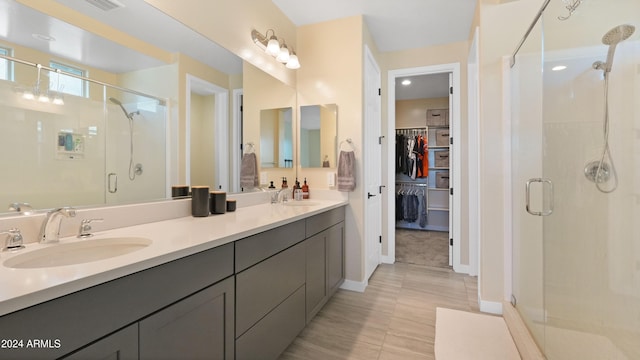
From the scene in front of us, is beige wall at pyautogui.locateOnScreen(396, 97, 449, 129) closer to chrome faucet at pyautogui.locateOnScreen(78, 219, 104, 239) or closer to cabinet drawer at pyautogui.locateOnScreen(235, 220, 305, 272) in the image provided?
cabinet drawer at pyautogui.locateOnScreen(235, 220, 305, 272)

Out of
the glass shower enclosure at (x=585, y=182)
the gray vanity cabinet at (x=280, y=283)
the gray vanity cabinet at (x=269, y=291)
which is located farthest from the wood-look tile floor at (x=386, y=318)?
the glass shower enclosure at (x=585, y=182)

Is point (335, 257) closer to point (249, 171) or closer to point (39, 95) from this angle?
point (249, 171)

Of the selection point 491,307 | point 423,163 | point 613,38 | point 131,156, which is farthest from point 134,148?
point 423,163

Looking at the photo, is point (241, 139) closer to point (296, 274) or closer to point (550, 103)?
point (296, 274)

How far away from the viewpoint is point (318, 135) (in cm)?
→ 290

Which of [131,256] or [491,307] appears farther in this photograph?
[491,307]

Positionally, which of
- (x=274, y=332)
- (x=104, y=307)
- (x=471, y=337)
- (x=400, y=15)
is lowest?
(x=471, y=337)

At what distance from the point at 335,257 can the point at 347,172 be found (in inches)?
30.7

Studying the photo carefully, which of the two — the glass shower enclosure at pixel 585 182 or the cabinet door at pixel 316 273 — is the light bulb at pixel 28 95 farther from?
the glass shower enclosure at pixel 585 182

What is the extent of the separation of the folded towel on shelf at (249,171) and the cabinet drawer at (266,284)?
819 mm

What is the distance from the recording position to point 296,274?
1773 millimetres

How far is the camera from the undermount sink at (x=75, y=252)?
3.00 feet

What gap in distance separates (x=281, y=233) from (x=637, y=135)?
6.15ft

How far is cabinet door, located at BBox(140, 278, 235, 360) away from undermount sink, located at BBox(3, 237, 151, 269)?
0.29 m
